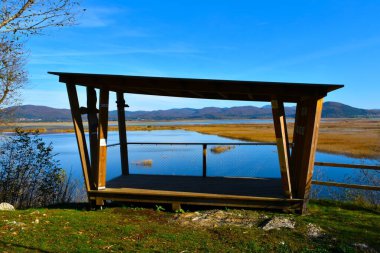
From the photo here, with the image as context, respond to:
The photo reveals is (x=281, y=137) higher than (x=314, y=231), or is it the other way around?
(x=281, y=137)

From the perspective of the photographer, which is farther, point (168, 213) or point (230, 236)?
point (168, 213)

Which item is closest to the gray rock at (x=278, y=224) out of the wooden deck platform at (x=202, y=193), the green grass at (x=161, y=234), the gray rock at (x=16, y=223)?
the green grass at (x=161, y=234)

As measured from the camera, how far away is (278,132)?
24.4 ft

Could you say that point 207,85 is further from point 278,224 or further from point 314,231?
point 314,231

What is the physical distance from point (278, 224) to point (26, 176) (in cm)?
786

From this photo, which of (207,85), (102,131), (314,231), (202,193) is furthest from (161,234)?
(207,85)

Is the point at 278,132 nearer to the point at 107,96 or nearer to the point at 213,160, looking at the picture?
the point at 107,96

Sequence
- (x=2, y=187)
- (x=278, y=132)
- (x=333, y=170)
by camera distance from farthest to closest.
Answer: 1. (x=333, y=170)
2. (x=2, y=187)
3. (x=278, y=132)

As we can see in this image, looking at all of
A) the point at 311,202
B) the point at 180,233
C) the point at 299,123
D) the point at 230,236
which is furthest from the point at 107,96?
the point at 311,202

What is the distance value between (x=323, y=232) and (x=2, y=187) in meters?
9.08

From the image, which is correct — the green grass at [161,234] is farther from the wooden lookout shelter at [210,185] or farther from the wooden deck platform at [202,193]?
the wooden lookout shelter at [210,185]

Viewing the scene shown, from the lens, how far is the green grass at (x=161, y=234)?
526cm

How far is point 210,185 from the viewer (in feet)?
30.6

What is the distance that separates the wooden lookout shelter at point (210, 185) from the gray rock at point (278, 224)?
844 mm
